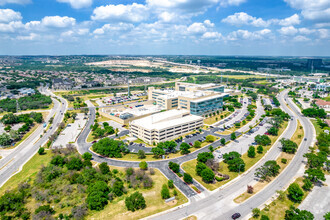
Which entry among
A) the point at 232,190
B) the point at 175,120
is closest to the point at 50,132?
the point at 175,120

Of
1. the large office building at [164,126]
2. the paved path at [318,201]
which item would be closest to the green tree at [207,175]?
the paved path at [318,201]

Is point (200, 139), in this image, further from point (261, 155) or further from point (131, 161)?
point (131, 161)

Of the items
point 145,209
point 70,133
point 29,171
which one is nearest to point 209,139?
point 145,209

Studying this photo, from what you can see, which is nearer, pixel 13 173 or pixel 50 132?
pixel 13 173

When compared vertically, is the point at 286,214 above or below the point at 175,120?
below

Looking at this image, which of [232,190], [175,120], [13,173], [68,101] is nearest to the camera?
[232,190]

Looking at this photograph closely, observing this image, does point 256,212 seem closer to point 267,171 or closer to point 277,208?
point 277,208

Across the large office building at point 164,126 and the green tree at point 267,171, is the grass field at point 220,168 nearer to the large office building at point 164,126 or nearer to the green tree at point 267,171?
the green tree at point 267,171

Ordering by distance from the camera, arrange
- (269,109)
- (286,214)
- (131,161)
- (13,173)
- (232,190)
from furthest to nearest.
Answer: (269,109)
(131,161)
(13,173)
(232,190)
(286,214)
